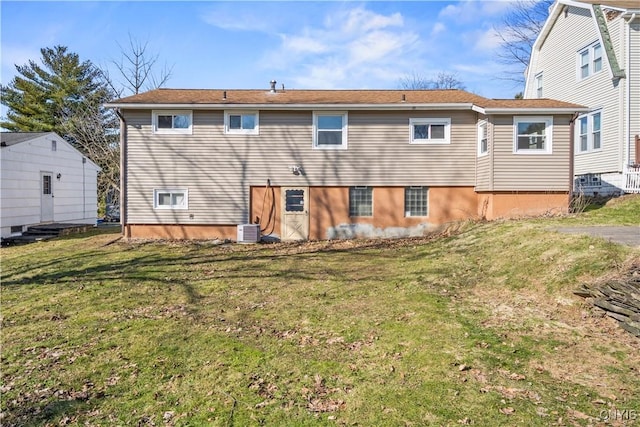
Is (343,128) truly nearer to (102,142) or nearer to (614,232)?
(614,232)

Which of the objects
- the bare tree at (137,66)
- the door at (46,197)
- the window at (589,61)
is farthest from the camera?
the bare tree at (137,66)

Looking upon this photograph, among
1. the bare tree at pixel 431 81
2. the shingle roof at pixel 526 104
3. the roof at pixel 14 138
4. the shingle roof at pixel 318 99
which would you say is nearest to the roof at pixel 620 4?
the shingle roof at pixel 318 99

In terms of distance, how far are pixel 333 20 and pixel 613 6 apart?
34.5 feet

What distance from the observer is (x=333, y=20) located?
14586 mm

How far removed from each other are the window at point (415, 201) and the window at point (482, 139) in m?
2.16

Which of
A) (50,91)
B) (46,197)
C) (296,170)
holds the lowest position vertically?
(46,197)

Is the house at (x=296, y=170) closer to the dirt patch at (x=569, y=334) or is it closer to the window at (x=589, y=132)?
the window at (x=589, y=132)

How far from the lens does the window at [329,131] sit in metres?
13.1

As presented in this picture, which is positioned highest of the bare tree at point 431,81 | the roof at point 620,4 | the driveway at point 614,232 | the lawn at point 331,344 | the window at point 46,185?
the bare tree at point 431,81

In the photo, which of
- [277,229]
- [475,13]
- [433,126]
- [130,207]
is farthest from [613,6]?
[130,207]

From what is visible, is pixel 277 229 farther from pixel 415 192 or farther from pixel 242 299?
pixel 242 299

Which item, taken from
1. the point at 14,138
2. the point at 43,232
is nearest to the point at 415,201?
the point at 43,232

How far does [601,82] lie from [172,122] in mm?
16030

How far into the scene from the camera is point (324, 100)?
13.2 m
